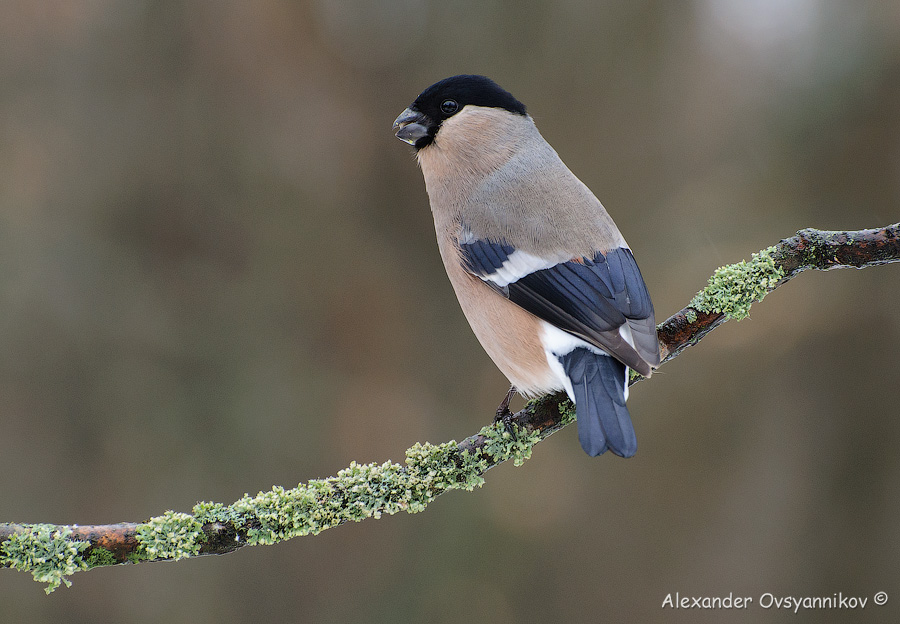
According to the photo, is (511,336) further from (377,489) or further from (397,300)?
(397,300)

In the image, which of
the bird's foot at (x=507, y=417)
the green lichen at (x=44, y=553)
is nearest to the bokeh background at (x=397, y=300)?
the bird's foot at (x=507, y=417)

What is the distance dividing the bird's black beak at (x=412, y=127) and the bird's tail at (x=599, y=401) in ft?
3.62

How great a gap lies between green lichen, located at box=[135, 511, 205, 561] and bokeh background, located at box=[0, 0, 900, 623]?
7.83 feet

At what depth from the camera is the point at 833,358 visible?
12.9 feet

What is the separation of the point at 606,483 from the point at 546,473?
350 millimetres

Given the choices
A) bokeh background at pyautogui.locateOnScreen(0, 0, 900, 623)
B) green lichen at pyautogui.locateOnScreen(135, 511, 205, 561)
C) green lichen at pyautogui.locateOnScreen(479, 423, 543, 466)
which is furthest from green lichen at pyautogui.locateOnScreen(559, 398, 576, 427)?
bokeh background at pyautogui.locateOnScreen(0, 0, 900, 623)

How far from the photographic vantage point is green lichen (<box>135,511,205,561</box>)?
5.14 ft

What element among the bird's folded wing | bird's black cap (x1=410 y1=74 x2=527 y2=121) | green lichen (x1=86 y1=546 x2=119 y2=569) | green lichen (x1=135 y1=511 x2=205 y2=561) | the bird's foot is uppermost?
bird's black cap (x1=410 y1=74 x2=527 y2=121)

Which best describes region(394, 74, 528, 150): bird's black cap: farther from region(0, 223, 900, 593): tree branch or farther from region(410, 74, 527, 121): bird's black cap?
region(0, 223, 900, 593): tree branch

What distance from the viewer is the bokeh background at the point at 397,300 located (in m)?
3.80

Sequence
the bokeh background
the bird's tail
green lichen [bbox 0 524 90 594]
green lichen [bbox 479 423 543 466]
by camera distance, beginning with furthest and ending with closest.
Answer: the bokeh background
green lichen [bbox 479 423 543 466]
the bird's tail
green lichen [bbox 0 524 90 594]

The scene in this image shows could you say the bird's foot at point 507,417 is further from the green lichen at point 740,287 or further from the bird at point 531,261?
the green lichen at point 740,287

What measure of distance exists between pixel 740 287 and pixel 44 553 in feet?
6.33

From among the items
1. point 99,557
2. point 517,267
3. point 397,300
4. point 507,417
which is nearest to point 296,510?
point 99,557
